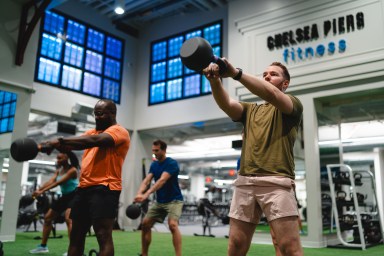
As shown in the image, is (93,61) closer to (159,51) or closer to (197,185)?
(159,51)

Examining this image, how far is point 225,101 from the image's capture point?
78.0 inches

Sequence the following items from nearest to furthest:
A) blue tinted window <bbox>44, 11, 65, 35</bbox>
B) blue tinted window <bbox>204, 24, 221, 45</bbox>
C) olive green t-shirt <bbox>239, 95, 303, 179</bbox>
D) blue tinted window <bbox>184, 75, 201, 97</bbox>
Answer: olive green t-shirt <bbox>239, 95, 303, 179</bbox> < blue tinted window <bbox>44, 11, 65, 35</bbox> < blue tinted window <bbox>204, 24, 221, 45</bbox> < blue tinted window <bbox>184, 75, 201, 97</bbox>

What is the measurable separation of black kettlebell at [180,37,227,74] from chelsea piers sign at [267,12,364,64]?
5.63 m

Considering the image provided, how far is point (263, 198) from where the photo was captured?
1.90 m

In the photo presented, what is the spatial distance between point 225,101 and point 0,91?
5.81 metres

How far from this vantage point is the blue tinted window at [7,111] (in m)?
6.52

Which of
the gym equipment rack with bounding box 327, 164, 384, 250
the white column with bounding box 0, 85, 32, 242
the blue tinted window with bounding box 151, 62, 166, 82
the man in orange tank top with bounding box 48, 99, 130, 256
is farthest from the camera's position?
the blue tinted window with bounding box 151, 62, 166, 82

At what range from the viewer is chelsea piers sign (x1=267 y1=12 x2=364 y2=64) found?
6465 millimetres

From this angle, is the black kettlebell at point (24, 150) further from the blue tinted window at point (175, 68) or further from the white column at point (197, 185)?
the white column at point (197, 185)

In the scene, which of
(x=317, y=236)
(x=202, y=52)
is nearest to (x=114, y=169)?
(x=202, y=52)

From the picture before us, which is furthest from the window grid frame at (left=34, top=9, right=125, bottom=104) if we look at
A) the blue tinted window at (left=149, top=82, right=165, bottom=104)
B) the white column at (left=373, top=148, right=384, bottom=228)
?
the white column at (left=373, top=148, right=384, bottom=228)

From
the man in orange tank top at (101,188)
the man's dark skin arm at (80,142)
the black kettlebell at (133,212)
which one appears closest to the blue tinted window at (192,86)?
the black kettlebell at (133,212)

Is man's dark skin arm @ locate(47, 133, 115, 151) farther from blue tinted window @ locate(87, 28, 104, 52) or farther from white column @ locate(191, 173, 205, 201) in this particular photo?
white column @ locate(191, 173, 205, 201)

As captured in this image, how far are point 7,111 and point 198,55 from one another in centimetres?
604
